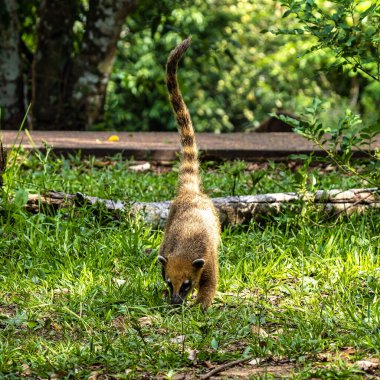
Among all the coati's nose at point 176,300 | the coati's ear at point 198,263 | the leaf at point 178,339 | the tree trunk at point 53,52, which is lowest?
the leaf at point 178,339

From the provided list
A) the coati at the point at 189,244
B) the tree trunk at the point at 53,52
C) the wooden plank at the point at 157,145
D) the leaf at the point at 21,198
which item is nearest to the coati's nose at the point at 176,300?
the coati at the point at 189,244

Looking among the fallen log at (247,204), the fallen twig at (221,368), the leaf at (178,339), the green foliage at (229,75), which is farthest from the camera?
the green foliage at (229,75)

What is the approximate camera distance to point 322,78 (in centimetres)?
1941

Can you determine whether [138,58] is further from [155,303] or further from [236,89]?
[155,303]

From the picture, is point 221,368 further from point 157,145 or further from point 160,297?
point 157,145

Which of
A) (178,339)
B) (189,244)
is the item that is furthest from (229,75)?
(178,339)

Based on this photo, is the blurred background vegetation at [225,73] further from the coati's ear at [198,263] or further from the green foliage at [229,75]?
the coati's ear at [198,263]

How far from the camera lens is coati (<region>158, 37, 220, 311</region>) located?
13.9ft

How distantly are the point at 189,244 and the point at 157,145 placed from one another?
414 centimetres

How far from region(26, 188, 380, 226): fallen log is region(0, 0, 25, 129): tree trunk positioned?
4.54 metres

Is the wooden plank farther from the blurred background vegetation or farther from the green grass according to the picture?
the green grass

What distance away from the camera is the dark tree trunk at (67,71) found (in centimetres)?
930

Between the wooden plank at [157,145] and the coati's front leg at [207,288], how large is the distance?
3.44 metres

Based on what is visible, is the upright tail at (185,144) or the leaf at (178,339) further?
the upright tail at (185,144)
